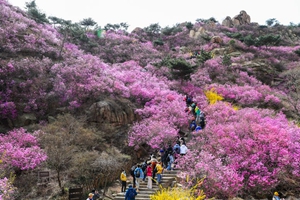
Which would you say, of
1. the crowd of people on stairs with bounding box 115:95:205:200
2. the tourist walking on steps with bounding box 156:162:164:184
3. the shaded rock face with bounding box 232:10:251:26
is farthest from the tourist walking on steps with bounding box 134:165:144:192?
the shaded rock face with bounding box 232:10:251:26

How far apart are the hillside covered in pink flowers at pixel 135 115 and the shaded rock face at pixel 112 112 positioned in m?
0.15

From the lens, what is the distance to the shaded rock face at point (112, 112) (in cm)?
1977

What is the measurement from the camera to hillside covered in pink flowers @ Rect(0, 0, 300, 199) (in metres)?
12.6

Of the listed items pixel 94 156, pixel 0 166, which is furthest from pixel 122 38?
pixel 0 166

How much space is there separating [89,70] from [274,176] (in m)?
18.2

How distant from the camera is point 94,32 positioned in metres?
44.7

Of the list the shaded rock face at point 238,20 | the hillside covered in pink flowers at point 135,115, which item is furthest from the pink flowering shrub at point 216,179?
the shaded rock face at point 238,20

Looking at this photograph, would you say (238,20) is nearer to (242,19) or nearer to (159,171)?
(242,19)

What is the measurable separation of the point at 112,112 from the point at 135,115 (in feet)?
7.81

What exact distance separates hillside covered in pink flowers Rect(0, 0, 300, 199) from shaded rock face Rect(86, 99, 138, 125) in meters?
0.15

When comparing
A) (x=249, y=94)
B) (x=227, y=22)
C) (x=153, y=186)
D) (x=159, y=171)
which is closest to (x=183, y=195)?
(x=159, y=171)

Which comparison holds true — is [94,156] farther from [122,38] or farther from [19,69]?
[122,38]

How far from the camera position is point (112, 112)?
66.4ft

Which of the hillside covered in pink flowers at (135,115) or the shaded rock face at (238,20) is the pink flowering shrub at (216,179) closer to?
the hillside covered in pink flowers at (135,115)
